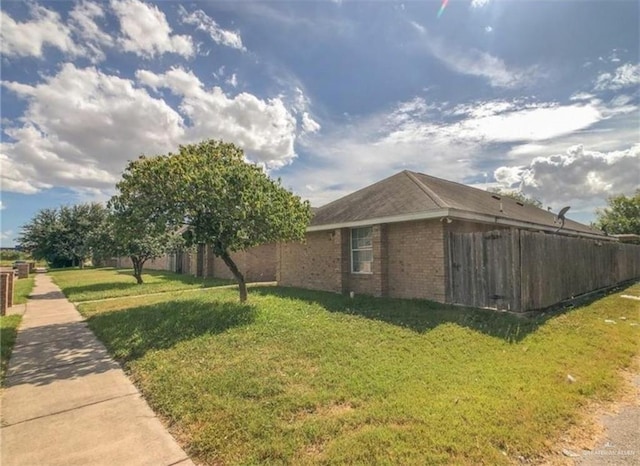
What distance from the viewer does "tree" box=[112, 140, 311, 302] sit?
827 centimetres

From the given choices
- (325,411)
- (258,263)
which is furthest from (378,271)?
(258,263)

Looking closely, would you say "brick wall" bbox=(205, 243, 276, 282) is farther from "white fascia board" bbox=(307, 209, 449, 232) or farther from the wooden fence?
the wooden fence

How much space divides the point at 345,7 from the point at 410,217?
583 cm

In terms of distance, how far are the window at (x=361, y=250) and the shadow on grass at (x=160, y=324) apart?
4.42m

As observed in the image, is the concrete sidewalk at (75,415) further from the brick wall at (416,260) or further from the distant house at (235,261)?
the distant house at (235,261)

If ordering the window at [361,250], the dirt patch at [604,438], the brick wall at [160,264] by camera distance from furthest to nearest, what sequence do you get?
1. the brick wall at [160,264]
2. the window at [361,250]
3. the dirt patch at [604,438]

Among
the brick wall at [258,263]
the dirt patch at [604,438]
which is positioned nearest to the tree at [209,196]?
the dirt patch at [604,438]

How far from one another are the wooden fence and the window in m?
3.00

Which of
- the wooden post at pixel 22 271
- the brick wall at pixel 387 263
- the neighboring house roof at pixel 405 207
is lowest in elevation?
the wooden post at pixel 22 271

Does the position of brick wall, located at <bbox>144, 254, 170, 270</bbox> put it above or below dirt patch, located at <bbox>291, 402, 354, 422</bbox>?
above

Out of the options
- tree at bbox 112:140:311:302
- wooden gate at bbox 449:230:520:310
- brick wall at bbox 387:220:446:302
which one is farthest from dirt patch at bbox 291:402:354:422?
brick wall at bbox 387:220:446:302

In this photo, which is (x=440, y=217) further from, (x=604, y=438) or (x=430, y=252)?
(x=604, y=438)

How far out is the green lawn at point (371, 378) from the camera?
3.22 m

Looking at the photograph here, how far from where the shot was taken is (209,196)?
827 cm
